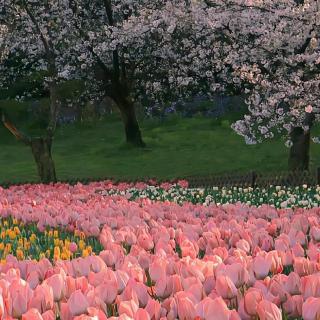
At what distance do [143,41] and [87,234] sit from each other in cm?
2095

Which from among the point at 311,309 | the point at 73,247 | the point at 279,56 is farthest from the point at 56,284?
the point at 279,56

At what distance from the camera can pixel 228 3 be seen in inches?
747

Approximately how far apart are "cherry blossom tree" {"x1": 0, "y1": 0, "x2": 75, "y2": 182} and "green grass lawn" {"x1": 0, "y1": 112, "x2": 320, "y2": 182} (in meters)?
3.01

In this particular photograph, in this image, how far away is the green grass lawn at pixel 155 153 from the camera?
80.3 feet

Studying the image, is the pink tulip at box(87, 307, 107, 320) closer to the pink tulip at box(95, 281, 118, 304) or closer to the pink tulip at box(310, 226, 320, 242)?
the pink tulip at box(95, 281, 118, 304)

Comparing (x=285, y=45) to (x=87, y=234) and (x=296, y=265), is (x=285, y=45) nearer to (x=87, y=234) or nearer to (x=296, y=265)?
(x=87, y=234)

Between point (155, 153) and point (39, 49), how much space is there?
6.73m

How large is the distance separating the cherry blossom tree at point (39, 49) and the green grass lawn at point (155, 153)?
9.86ft

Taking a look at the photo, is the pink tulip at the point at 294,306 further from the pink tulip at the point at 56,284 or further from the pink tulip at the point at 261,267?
the pink tulip at the point at 56,284

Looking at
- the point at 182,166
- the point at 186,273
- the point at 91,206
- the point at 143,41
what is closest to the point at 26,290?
the point at 186,273

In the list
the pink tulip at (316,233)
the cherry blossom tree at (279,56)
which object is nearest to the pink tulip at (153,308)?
the pink tulip at (316,233)

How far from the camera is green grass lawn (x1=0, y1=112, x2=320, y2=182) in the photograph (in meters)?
24.5

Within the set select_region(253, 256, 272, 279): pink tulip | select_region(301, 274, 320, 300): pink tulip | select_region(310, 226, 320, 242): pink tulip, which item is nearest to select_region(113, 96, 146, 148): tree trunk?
select_region(310, 226, 320, 242): pink tulip

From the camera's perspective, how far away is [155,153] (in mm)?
28031
